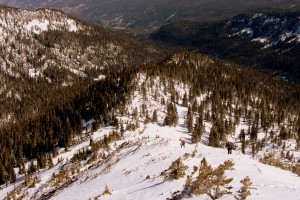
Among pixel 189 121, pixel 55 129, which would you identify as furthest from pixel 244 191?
pixel 55 129

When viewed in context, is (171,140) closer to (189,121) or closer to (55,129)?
(189,121)

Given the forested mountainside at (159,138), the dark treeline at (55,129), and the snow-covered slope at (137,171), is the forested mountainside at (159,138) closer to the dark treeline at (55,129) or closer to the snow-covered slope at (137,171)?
the snow-covered slope at (137,171)

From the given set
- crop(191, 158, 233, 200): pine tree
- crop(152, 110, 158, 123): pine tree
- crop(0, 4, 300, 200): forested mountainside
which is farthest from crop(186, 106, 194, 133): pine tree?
crop(191, 158, 233, 200): pine tree

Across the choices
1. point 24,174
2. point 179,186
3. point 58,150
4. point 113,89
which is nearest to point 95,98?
point 113,89

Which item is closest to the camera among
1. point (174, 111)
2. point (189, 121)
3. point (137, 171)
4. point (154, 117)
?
point (137, 171)

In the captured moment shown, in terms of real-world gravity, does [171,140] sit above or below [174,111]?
above

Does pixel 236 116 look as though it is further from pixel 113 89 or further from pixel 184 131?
pixel 113 89
